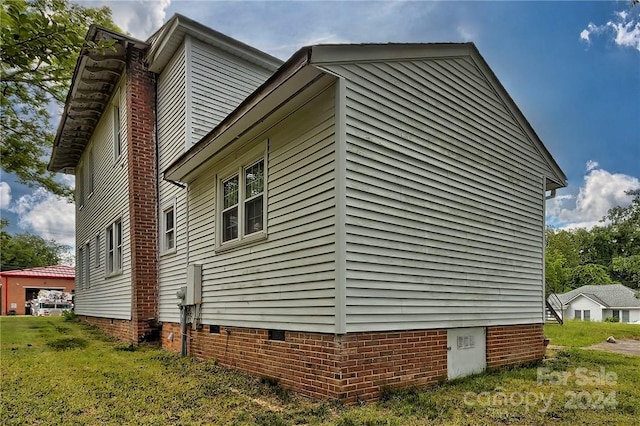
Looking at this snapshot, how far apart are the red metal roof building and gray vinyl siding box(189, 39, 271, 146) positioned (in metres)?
25.9

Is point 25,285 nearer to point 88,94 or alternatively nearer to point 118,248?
point 88,94

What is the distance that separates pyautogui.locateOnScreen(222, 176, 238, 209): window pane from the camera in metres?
7.55

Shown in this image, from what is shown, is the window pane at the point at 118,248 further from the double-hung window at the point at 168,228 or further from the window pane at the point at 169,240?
the window pane at the point at 169,240

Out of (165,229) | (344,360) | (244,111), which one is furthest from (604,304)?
(244,111)

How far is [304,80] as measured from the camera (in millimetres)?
5305

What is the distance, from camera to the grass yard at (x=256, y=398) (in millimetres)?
4625

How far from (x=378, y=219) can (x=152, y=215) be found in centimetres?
702

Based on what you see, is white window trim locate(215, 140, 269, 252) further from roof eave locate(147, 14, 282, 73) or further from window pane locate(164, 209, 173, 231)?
roof eave locate(147, 14, 282, 73)

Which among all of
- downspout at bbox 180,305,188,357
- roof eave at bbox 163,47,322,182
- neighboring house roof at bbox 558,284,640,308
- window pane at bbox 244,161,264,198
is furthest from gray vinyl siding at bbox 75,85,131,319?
neighboring house roof at bbox 558,284,640,308

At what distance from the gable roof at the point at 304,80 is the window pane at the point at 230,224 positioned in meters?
1.07

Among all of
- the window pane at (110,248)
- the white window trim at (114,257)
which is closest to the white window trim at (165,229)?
the white window trim at (114,257)

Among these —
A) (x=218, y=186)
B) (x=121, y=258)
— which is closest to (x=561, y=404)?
(x=218, y=186)

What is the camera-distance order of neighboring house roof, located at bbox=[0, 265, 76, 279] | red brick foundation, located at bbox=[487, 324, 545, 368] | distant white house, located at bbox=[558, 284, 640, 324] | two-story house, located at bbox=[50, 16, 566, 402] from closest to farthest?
1. two-story house, located at bbox=[50, 16, 566, 402]
2. red brick foundation, located at bbox=[487, 324, 545, 368]
3. neighboring house roof, located at bbox=[0, 265, 76, 279]
4. distant white house, located at bbox=[558, 284, 640, 324]

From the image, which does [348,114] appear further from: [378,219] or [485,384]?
[485,384]
